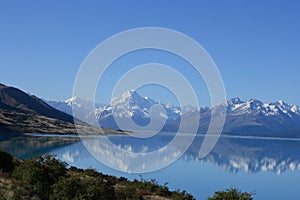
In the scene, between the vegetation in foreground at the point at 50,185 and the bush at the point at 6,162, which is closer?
the vegetation in foreground at the point at 50,185

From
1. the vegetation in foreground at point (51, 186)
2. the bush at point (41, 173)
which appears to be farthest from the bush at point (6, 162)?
the bush at point (41, 173)

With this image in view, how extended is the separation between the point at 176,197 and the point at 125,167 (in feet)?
151

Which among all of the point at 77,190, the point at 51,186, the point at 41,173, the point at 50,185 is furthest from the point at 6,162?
the point at 77,190

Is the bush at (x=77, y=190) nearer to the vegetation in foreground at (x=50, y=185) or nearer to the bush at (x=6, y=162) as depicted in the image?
the vegetation in foreground at (x=50, y=185)

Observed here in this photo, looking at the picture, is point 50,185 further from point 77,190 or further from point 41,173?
point 77,190

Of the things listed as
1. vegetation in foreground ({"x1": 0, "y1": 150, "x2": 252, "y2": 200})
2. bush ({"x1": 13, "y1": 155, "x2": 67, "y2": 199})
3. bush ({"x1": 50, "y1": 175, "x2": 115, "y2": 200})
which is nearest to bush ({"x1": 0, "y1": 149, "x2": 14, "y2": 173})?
vegetation in foreground ({"x1": 0, "y1": 150, "x2": 252, "y2": 200})

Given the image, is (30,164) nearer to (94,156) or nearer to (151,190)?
(151,190)

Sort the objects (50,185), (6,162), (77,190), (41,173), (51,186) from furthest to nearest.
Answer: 1. (6,162)
2. (41,173)
3. (50,185)
4. (51,186)
5. (77,190)

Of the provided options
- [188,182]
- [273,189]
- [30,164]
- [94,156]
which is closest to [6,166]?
[30,164]

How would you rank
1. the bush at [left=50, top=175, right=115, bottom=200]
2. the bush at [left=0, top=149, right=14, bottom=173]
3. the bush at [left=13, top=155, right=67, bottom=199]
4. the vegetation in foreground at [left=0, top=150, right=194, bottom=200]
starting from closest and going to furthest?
1. the bush at [left=50, top=175, right=115, bottom=200]
2. the vegetation in foreground at [left=0, top=150, right=194, bottom=200]
3. the bush at [left=13, top=155, right=67, bottom=199]
4. the bush at [left=0, top=149, right=14, bottom=173]

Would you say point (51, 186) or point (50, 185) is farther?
point (50, 185)

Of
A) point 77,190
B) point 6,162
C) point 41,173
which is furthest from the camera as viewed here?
point 6,162

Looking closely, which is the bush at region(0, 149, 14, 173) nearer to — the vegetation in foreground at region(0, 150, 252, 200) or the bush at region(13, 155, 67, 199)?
the vegetation in foreground at region(0, 150, 252, 200)

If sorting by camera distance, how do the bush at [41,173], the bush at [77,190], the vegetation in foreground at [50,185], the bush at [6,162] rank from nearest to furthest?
the bush at [77,190]
the vegetation in foreground at [50,185]
the bush at [41,173]
the bush at [6,162]
